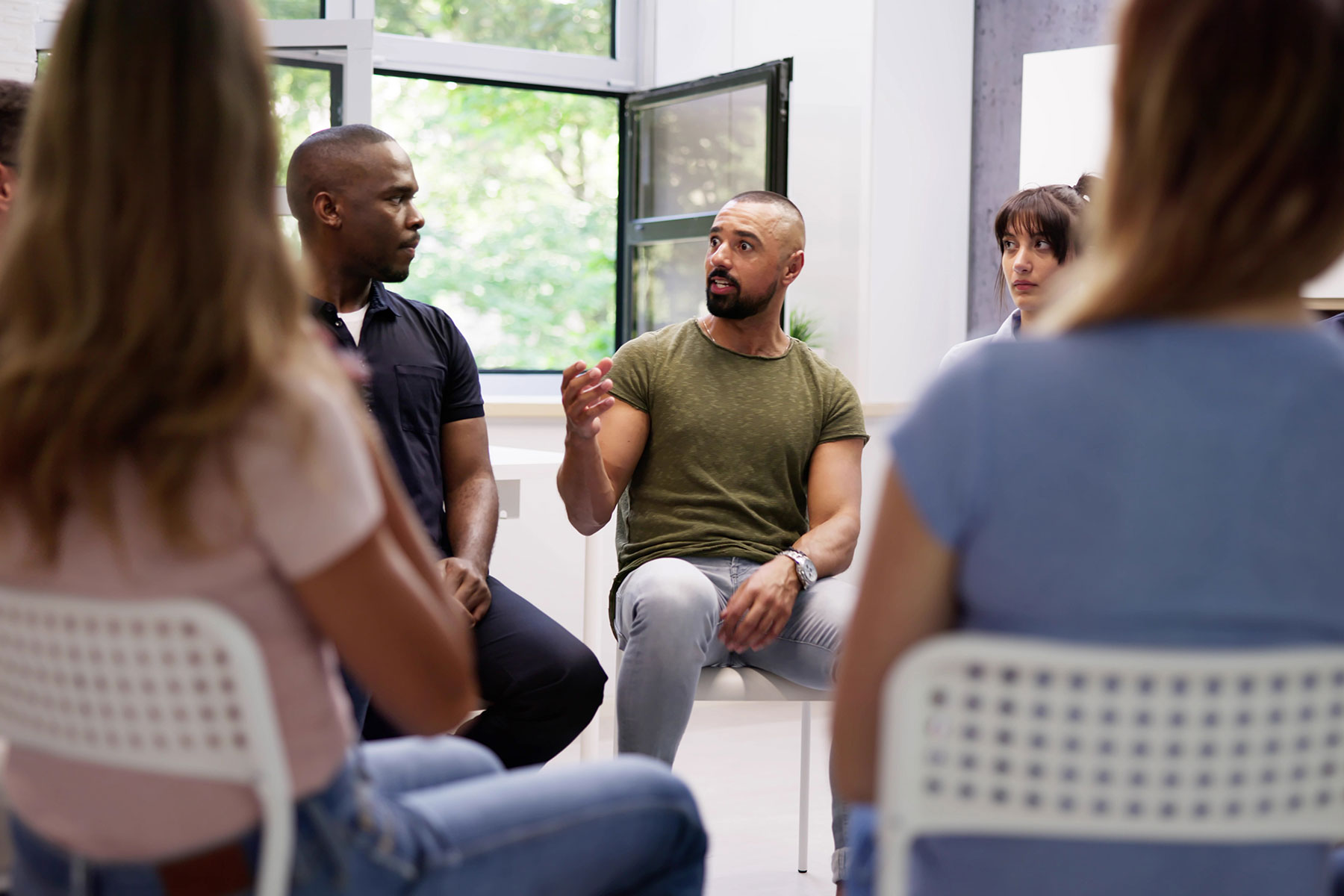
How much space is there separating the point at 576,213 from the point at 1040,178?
6.53 ft

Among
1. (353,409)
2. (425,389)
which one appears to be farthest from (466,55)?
(353,409)

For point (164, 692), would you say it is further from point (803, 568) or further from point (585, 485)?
point (803, 568)

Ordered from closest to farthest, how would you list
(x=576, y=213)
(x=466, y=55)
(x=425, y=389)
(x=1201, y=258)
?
(x=1201, y=258)
(x=425, y=389)
(x=466, y=55)
(x=576, y=213)

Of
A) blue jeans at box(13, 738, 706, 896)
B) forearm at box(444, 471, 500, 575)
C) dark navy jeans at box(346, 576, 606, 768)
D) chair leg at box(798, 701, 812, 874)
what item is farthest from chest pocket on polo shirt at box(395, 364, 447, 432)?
blue jeans at box(13, 738, 706, 896)

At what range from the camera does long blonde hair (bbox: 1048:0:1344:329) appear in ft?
2.75

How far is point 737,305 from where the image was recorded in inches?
96.0

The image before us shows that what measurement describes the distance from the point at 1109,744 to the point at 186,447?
64 centimetres

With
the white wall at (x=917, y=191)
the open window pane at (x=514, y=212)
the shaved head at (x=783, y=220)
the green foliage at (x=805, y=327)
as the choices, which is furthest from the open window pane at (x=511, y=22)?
the shaved head at (x=783, y=220)

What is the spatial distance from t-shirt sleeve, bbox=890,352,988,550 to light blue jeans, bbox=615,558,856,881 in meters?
1.10

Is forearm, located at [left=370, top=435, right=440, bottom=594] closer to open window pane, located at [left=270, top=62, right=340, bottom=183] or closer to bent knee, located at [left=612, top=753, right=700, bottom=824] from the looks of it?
bent knee, located at [left=612, top=753, right=700, bottom=824]

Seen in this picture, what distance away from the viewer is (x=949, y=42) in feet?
13.9

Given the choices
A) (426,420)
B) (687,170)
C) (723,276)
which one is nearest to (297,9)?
(687,170)

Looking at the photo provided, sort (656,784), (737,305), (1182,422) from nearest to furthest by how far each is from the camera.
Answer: (1182,422), (656,784), (737,305)

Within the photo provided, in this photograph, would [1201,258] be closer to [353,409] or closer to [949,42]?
[353,409]
